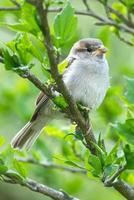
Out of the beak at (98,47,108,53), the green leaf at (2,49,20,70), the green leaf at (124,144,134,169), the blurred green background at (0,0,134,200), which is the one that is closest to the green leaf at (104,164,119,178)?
the green leaf at (124,144,134,169)

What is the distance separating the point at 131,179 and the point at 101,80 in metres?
0.65

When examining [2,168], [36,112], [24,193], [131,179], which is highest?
[2,168]

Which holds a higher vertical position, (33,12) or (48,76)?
(33,12)

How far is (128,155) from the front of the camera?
2.46m

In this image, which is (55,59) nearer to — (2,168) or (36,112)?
(2,168)

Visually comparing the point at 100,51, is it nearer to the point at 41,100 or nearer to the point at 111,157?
the point at 41,100

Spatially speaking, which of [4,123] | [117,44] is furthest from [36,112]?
[117,44]

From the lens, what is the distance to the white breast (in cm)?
392

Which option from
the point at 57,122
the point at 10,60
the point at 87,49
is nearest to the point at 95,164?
the point at 10,60

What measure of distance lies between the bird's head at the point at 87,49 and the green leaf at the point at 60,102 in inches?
64.4

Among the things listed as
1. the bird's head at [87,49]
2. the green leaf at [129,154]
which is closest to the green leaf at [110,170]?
the green leaf at [129,154]

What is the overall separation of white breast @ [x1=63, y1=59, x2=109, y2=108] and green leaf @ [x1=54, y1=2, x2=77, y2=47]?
1.52m

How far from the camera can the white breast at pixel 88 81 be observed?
3916 mm

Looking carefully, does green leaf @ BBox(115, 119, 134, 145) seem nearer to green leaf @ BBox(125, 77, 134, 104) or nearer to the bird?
green leaf @ BBox(125, 77, 134, 104)
